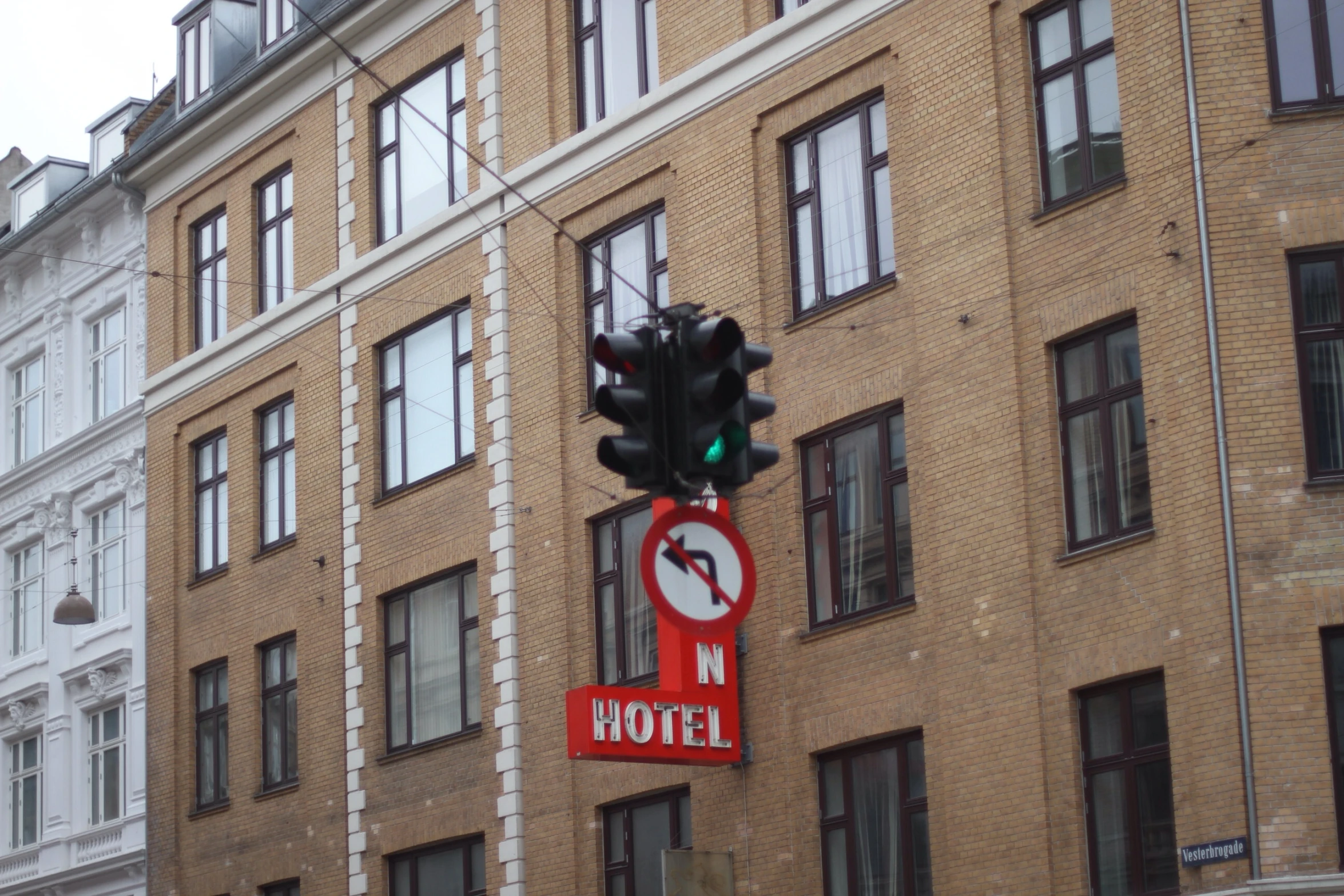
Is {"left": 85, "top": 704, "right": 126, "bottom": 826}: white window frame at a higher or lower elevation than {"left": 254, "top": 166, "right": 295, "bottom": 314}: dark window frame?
lower

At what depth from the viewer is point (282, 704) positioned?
33.2 meters

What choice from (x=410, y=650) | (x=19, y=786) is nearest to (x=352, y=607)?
(x=410, y=650)

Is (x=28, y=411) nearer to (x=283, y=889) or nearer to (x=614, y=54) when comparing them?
(x=283, y=889)

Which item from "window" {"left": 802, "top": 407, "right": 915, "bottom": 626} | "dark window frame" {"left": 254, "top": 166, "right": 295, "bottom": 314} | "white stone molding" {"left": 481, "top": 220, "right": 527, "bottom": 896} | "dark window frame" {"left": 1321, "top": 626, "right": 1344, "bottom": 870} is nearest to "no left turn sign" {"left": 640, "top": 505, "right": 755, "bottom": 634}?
"dark window frame" {"left": 1321, "top": 626, "right": 1344, "bottom": 870}

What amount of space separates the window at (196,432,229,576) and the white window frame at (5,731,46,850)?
6.19m

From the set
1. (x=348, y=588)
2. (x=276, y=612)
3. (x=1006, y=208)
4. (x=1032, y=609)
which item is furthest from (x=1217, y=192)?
(x=276, y=612)

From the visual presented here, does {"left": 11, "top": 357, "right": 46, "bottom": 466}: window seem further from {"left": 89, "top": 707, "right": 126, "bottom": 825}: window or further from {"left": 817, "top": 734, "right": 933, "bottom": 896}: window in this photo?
{"left": 817, "top": 734, "right": 933, "bottom": 896}: window

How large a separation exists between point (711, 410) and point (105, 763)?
28434mm

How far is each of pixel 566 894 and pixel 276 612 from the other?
8.27m

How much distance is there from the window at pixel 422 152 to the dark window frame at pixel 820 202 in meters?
6.58

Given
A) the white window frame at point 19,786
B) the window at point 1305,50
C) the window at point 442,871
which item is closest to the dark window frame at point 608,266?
the window at point 442,871

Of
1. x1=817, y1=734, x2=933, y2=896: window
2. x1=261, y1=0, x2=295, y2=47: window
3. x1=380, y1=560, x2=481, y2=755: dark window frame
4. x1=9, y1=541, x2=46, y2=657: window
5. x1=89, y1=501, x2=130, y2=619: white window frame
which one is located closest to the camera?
x1=817, y1=734, x2=933, y2=896: window

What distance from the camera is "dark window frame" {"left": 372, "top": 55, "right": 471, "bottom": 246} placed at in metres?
31.5

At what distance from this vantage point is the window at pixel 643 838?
2617cm
